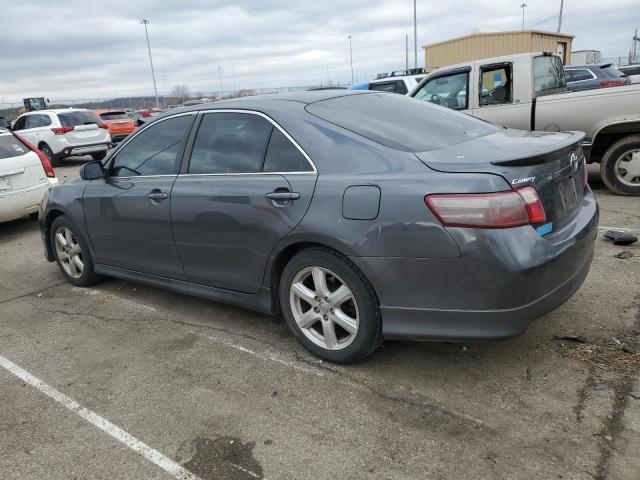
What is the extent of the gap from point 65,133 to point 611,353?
15514 mm

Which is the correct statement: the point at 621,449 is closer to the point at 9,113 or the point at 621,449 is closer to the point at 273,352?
the point at 273,352

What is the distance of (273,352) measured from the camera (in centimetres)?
360

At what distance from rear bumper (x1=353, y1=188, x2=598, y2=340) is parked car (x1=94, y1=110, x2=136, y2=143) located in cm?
1778

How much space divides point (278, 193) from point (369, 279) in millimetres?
795

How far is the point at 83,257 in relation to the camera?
16.4 feet

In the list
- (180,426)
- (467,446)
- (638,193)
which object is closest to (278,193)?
(180,426)

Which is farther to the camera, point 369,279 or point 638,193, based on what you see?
point 638,193

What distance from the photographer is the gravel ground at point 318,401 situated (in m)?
2.49

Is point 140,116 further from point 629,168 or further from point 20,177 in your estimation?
point 629,168

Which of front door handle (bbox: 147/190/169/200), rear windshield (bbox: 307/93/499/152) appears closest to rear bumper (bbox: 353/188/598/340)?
rear windshield (bbox: 307/93/499/152)

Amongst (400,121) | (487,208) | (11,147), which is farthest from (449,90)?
(11,147)

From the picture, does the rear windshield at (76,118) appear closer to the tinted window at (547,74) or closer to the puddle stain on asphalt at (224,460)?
the tinted window at (547,74)

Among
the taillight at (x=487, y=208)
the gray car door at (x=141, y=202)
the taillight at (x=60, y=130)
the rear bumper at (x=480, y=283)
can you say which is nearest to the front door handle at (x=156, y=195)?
the gray car door at (x=141, y=202)

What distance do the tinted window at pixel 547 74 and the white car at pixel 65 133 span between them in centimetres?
1272
